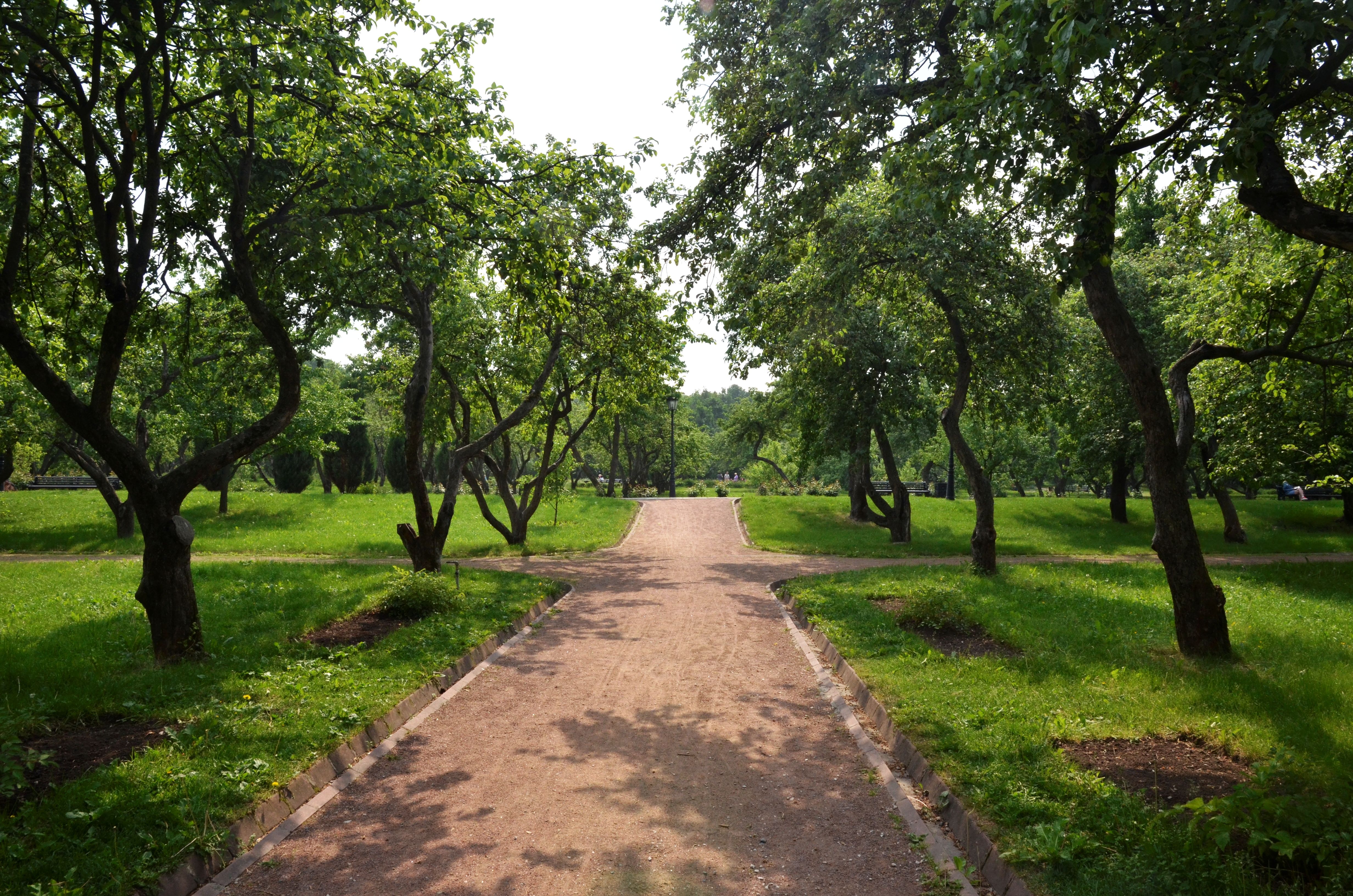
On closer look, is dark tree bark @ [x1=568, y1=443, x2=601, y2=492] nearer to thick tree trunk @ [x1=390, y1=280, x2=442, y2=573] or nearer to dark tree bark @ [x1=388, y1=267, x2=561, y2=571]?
dark tree bark @ [x1=388, y1=267, x2=561, y2=571]

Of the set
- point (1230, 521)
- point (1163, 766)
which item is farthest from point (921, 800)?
point (1230, 521)

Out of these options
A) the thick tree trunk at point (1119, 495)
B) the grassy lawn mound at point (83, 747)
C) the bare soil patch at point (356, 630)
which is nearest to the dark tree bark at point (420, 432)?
the bare soil patch at point (356, 630)

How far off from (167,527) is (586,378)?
1350 centimetres

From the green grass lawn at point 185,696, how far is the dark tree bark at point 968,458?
28.0 ft

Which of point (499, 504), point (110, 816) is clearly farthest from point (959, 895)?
point (499, 504)

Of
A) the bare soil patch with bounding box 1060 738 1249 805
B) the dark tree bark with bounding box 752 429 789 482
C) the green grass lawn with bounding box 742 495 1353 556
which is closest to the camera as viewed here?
the bare soil patch with bounding box 1060 738 1249 805

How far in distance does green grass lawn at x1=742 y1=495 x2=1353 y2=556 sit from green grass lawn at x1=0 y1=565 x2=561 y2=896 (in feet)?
44.6

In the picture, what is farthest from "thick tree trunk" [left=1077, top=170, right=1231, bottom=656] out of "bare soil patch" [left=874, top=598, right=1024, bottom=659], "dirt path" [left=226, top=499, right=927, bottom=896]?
"dirt path" [left=226, top=499, right=927, bottom=896]

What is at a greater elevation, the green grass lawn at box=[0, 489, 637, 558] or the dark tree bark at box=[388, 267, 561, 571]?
the dark tree bark at box=[388, 267, 561, 571]

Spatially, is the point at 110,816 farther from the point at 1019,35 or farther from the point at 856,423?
the point at 856,423

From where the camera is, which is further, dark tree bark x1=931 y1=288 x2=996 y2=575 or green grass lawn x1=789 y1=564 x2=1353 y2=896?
dark tree bark x1=931 y1=288 x2=996 y2=575

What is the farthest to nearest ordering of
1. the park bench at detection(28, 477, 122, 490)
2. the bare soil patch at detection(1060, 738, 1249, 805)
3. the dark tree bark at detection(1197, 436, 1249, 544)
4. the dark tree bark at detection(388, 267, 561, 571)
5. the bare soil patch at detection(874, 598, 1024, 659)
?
the park bench at detection(28, 477, 122, 490) → the dark tree bark at detection(1197, 436, 1249, 544) → the dark tree bark at detection(388, 267, 561, 571) → the bare soil patch at detection(874, 598, 1024, 659) → the bare soil patch at detection(1060, 738, 1249, 805)

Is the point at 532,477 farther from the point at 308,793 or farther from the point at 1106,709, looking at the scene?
the point at 1106,709

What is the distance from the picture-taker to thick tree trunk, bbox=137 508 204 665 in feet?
27.9
